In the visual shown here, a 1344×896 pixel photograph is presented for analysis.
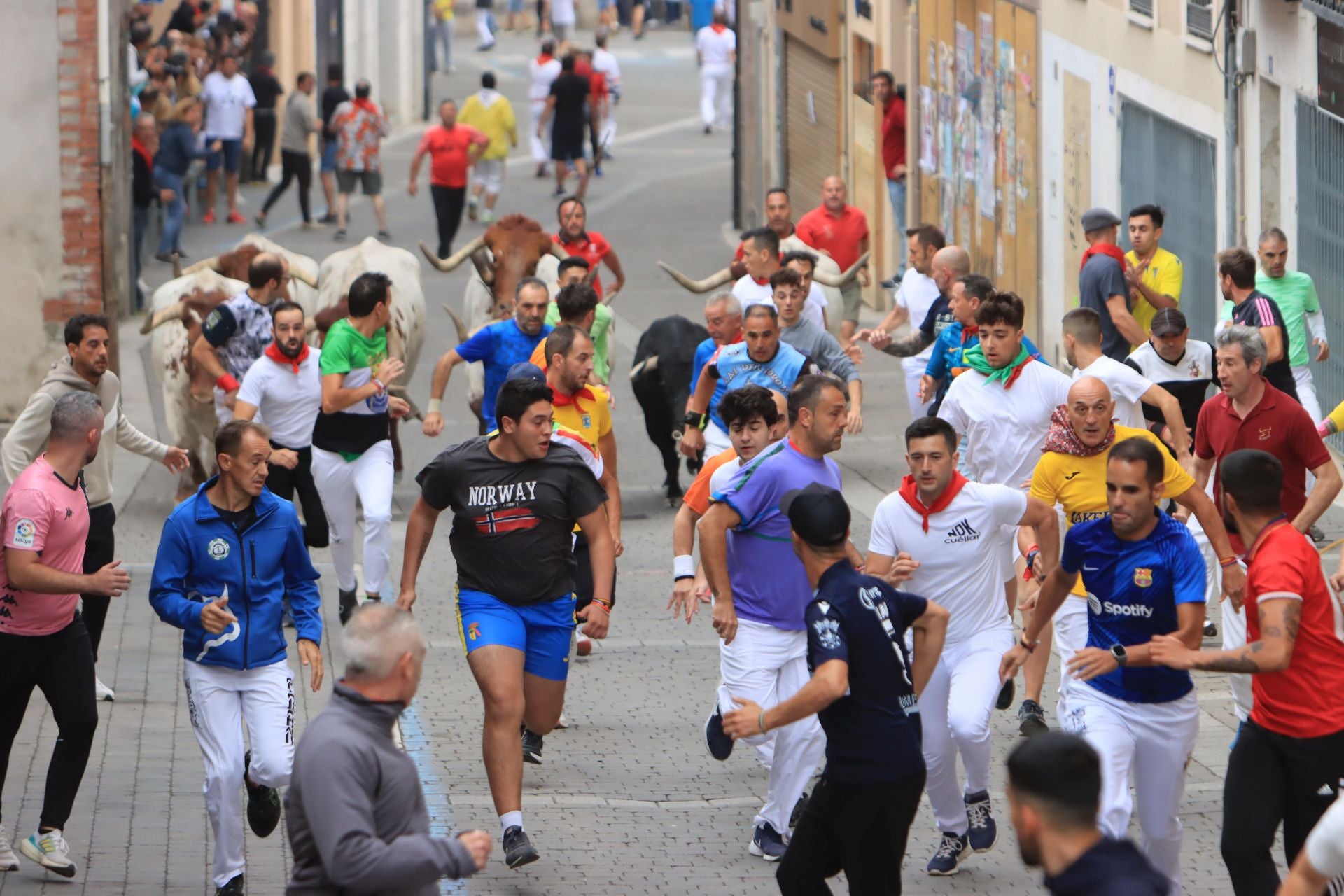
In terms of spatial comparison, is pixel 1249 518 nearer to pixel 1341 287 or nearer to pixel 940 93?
pixel 1341 287

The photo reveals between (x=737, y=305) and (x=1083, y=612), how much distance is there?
11.2 ft

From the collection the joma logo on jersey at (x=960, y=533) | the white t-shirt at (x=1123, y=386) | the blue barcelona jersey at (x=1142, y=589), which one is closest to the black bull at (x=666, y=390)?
the white t-shirt at (x=1123, y=386)

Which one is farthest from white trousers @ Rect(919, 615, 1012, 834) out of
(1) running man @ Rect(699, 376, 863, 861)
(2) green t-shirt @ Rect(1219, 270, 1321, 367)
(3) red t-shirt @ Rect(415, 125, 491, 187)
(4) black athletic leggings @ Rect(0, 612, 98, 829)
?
(3) red t-shirt @ Rect(415, 125, 491, 187)

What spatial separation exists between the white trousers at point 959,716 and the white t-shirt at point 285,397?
15.0ft

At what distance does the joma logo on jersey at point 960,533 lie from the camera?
745 cm

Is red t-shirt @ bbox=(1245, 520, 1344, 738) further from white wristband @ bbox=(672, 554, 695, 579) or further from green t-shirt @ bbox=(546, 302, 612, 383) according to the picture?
green t-shirt @ bbox=(546, 302, 612, 383)

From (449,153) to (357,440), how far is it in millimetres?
15492

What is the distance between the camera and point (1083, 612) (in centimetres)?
849

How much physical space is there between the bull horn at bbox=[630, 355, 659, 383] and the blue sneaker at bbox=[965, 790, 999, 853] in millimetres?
7163

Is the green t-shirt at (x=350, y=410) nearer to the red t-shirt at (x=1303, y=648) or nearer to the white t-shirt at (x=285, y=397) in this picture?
the white t-shirt at (x=285, y=397)

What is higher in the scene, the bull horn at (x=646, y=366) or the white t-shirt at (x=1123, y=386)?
the white t-shirt at (x=1123, y=386)

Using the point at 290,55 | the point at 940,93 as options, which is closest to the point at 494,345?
the point at 940,93

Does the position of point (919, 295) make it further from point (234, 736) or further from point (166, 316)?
point (234, 736)

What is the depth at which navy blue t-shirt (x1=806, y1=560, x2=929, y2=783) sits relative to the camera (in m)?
5.97
